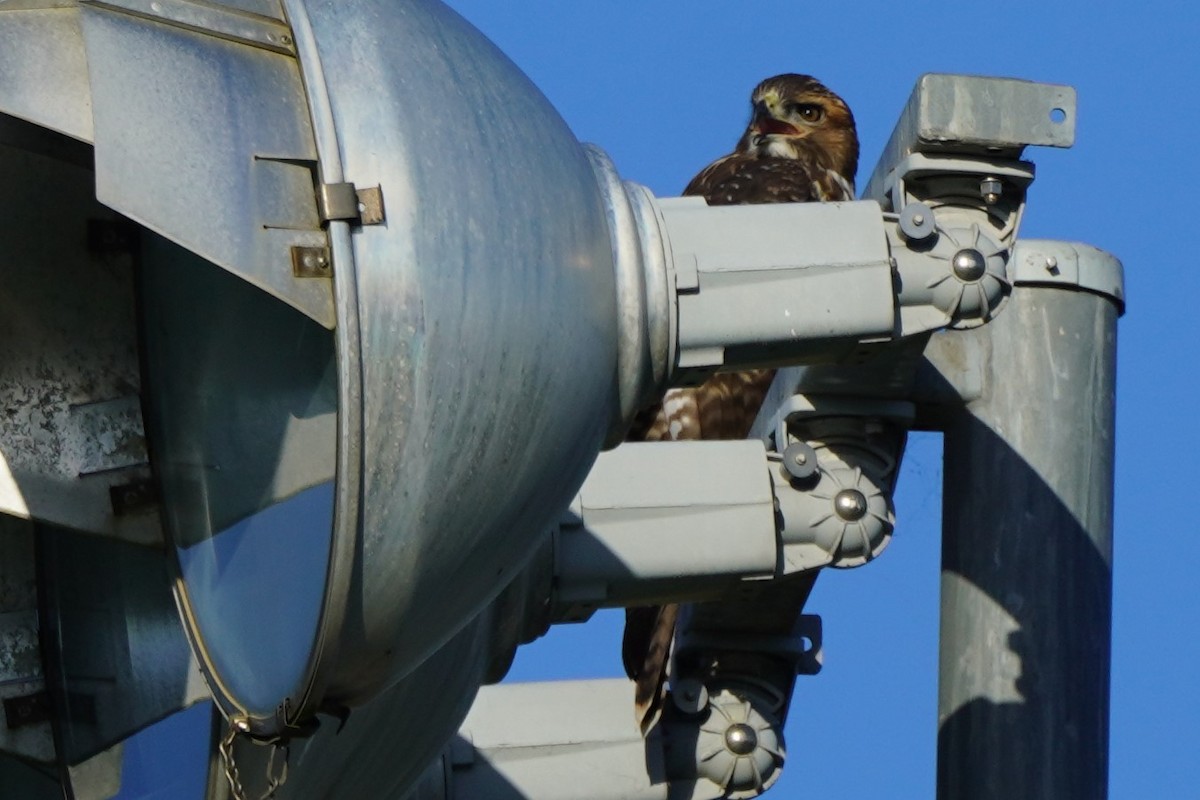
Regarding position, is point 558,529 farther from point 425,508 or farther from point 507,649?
point 425,508

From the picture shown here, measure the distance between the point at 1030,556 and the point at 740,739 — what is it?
587mm

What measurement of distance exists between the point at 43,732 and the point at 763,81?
6842 millimetres

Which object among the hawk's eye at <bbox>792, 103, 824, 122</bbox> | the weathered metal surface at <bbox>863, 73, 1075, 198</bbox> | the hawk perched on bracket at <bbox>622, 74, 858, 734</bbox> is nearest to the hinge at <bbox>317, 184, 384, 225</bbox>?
the weathered metal surface at <bbox>863, 73, 1075, 198</bbox>

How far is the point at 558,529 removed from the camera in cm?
322

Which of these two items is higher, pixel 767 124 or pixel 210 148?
pixel 767 124

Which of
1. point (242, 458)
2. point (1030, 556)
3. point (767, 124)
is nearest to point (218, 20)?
point (242, 458)

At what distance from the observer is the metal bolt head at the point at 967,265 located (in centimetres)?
298

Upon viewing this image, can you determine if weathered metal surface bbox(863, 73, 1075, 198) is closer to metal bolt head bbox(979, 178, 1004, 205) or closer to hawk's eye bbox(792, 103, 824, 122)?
metal bolt head bbox(979, 178, 1004, 205)

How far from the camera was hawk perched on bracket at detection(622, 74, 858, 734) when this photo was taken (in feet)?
14.2

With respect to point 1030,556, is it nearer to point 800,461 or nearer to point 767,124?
point 800,461

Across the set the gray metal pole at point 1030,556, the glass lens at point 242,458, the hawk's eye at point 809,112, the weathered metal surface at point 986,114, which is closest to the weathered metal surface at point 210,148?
the glass lens at point 242,458

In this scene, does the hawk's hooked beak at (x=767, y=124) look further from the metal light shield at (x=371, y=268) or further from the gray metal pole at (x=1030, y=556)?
the metal light shield at (x=371, y=268)

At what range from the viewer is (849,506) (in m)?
3.39

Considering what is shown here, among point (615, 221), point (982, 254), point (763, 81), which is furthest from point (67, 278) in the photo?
point (763, 81)
